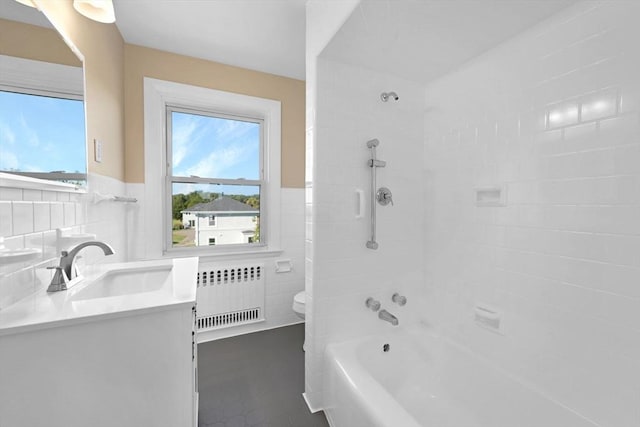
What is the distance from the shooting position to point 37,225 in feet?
3.19

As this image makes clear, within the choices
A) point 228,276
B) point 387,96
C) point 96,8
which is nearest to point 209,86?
point 96,8

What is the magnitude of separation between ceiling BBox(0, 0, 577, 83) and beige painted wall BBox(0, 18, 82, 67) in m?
0.03

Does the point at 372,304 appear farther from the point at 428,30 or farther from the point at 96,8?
the point at 96,8

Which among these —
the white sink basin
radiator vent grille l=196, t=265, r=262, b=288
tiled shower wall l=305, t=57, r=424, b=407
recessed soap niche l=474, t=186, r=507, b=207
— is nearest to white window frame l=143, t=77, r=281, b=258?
radiator vent grille l=196, t=265, r=262, b=288

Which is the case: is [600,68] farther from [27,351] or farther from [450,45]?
[27,351]

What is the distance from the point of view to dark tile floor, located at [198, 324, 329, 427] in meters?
1.49

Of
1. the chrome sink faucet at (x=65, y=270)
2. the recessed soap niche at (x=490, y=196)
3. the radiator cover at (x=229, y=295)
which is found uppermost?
the recessed soap niche at (x=490, y=196)

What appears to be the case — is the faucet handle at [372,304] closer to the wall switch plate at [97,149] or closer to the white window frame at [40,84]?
the white window frame at [40,84]

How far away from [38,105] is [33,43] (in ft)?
0.76

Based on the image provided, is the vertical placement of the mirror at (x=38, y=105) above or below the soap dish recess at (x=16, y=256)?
above

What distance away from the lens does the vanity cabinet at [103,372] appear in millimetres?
703

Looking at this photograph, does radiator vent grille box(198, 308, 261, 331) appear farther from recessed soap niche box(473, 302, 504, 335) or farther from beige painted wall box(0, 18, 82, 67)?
beige painted wall box(0, 18, 82, 67)

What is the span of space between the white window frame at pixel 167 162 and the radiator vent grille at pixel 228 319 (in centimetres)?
56

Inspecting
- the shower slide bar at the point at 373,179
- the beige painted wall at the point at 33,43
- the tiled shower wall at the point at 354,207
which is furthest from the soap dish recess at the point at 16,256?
the shower slide bar at the point at 373,179
